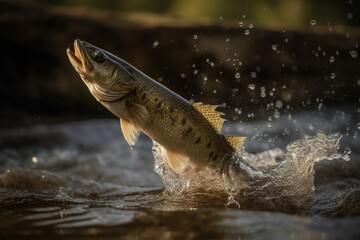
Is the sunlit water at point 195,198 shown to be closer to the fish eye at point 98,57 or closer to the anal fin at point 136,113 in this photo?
the anal fin at point 136,113

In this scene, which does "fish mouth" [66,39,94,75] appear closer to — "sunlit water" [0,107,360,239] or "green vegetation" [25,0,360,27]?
"sunlit water" [0,107,360,239]

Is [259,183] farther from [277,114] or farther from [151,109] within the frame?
[277,114]

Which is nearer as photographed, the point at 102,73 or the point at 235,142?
the point at 102,73

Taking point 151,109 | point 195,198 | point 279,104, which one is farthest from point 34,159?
point 151,109

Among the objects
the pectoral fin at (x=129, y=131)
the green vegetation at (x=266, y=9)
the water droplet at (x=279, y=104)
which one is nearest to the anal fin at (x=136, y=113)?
the pectoral fin at (x=129, y=131)

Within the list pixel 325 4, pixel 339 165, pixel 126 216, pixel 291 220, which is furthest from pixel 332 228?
pixel 325 4
